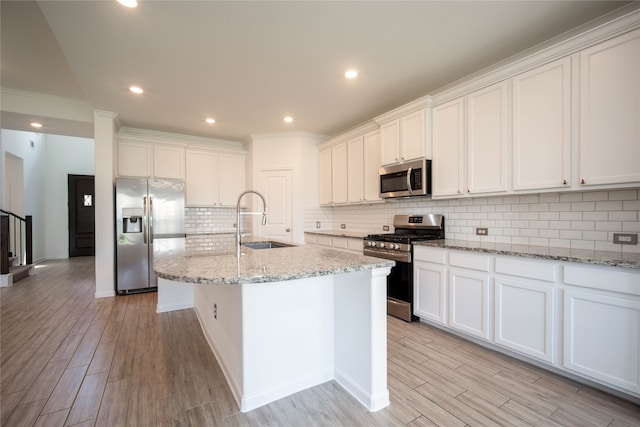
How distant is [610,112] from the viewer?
6.35 ft

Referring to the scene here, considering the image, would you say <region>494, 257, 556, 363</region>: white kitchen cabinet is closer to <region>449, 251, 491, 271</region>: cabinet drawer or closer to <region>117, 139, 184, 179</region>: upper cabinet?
<region>449, 251, 491, 271</region>: cabinet drawer

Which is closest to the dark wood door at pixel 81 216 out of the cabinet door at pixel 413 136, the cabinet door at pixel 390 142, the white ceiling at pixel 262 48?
the white ceiling at pixel 262 48

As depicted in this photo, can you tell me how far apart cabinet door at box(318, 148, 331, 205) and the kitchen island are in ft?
10.1

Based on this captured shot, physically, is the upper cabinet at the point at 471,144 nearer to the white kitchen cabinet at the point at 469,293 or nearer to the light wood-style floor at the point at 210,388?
the white kitchen cabinet at the point at 469,293

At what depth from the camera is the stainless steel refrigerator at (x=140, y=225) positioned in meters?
4.12

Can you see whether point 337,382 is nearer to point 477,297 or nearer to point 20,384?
point 477,297

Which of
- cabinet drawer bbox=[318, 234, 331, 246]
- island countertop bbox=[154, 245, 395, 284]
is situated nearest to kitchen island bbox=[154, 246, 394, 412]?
island countertop bbox=[154, 245, 395, 284]

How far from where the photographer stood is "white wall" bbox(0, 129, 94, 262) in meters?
6.68

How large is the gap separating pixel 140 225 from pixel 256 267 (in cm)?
354

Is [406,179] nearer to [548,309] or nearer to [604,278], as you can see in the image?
[548,309]

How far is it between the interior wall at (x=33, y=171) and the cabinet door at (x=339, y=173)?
5.94 metres

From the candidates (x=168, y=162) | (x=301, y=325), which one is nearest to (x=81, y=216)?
(x=168, y=162)

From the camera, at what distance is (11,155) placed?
18.3ft

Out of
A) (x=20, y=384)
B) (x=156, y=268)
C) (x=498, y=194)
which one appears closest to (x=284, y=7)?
(x=156, y=268)
